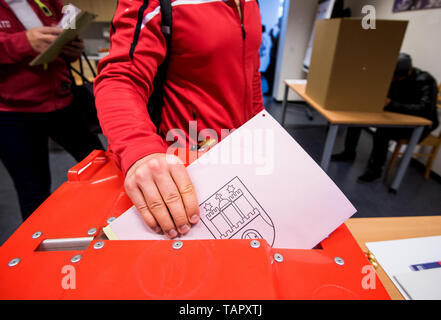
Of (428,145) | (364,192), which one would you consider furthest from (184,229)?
(428,145)

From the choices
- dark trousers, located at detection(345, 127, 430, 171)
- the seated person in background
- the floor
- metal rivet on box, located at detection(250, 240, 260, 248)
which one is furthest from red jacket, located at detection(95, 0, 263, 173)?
dark trousers, located at detection(345, 127, 430, 171)

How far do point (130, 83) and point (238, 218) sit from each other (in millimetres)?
345

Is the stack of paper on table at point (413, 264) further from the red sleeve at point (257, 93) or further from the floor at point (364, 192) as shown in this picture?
the floor at point (364, 192)

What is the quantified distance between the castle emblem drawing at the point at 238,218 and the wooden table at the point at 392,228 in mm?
295

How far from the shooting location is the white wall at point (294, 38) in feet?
12.2

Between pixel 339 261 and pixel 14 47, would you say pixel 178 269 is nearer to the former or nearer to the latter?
pixel 339 261

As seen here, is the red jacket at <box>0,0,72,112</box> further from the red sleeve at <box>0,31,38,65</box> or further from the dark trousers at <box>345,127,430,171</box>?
the dark trousers at <box>345,127,430,171</box>

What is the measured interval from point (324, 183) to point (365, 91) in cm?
159

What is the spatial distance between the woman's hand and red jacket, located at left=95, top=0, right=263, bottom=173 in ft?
0.13

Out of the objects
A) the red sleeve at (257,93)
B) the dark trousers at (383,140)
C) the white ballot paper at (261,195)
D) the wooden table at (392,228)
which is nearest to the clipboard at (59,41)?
the red sleeve at (257,93)

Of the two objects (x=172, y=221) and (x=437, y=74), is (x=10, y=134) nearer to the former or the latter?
(x=172, y=221)

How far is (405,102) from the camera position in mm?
1998

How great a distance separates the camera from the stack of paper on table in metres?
0.38
